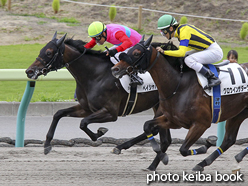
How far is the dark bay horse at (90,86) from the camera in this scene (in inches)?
231

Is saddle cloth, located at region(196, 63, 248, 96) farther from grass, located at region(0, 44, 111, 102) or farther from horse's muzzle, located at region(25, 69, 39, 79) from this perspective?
grass, located at region(0, 44, 111, 102)

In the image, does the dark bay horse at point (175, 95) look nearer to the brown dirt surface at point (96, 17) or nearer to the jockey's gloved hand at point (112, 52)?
the jockey's gloved hand at point (112, 52)

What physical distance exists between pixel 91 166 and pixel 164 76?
4.92 ft

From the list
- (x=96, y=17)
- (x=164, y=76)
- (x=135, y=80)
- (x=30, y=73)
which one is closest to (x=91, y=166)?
(x=135, y=80)

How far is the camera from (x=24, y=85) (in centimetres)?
1167

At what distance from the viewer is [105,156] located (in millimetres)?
6176

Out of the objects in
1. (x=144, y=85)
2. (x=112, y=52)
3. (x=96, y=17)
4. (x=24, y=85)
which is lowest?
(x=24, y=85)

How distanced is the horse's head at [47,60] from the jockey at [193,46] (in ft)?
4.60

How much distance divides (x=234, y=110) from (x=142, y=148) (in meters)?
1.65

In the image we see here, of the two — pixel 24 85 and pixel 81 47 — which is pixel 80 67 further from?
pixel 24 85

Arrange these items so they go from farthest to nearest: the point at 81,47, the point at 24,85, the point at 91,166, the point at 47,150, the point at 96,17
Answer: the point at 96,17
the point at 24,85
the point at 81,47
the point at 47,150
the point at 91,166

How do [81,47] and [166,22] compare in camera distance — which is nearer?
[166,22]

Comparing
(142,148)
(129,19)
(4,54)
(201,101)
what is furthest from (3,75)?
(129,19)

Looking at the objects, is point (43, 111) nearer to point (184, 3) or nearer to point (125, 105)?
point (125, 105)
